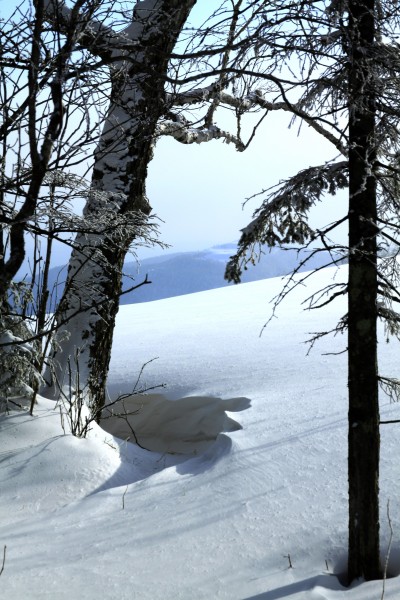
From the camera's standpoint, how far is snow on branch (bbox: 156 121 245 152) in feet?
25.4

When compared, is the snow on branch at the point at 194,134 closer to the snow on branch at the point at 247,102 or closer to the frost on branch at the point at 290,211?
the snow on branch at the point at 247,102

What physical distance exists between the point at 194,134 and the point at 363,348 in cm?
559

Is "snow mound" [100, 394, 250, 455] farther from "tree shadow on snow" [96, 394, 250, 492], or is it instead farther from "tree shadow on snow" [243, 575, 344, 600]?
"tree shadow on snow" [243, 575, 344, 600]

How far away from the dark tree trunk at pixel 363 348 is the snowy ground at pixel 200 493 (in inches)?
10.4

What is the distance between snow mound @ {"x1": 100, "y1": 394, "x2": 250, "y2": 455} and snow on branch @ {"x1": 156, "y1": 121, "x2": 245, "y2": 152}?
3.09 metres

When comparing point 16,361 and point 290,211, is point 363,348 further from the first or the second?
point 16,361

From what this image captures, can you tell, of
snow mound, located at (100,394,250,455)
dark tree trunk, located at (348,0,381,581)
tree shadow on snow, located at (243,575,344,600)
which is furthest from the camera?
snow mound, located at (100,394,250,455)

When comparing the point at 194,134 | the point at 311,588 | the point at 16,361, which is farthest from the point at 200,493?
the point at 194,134

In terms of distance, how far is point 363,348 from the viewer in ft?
12.8

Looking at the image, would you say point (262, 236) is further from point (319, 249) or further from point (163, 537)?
point (163, 537)

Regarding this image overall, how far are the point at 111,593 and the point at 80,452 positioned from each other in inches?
77.2

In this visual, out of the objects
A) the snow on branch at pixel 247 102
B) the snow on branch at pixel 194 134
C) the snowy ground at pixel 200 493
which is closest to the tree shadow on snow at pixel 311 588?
the snowy ground at pixel 200 493

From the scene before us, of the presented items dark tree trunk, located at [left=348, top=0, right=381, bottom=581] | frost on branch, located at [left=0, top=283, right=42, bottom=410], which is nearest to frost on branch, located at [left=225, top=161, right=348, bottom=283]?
dark tree trunk, located at [left=348, top=0, right=381, bottom=581]

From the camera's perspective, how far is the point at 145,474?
582 centimetres
